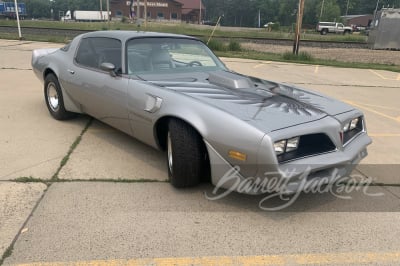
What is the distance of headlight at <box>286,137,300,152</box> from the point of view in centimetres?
296

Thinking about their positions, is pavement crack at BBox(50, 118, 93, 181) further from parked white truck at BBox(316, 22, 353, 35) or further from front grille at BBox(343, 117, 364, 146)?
parked white truck at BBox(316, 22, 353, 35)

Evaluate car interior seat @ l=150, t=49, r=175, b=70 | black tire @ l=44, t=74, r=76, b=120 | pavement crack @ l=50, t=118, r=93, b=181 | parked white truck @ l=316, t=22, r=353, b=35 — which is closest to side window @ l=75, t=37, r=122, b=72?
car interior seat @ l=150, t=49, r=175, b=70

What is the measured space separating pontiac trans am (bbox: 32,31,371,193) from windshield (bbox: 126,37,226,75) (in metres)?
0.01

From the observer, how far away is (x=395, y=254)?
2.73 meters

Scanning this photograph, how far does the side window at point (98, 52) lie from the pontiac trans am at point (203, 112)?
0.02 meters

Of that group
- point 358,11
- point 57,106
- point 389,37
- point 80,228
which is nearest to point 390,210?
point 80,228

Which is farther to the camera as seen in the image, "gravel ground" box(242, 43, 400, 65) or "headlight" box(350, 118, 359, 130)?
"gravel ground" box(242, 43, 400, 65)

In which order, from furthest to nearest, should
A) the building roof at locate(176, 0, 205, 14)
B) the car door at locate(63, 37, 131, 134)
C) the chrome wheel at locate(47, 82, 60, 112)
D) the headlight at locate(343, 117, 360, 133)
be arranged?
the building roof at locate(176, 0, 205, 14)
the chrome wheel at locate(47, 82, 60, 112)
the car door at locate(63, 37, 131, 134)
the headlight at locate(343, 117, 360, 133)

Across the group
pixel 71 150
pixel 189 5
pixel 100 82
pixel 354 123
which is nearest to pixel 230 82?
pixel 354 123

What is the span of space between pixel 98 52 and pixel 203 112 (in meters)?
2.21

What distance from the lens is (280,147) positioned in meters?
2.90

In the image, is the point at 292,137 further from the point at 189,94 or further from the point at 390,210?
the point at 390,210

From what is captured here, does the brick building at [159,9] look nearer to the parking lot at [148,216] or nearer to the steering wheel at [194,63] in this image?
the steering wheel at [194,63]

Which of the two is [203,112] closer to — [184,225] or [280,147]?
[280,147]
